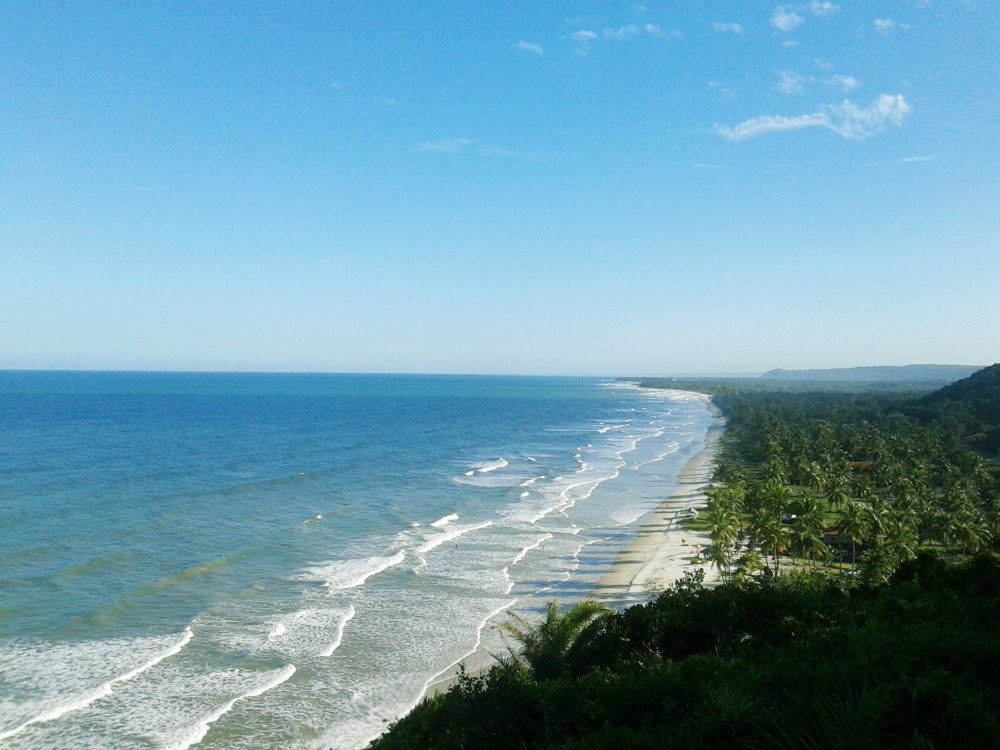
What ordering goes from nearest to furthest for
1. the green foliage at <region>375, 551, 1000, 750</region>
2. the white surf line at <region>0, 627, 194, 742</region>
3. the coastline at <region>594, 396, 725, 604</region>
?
1. the green foliage at <region>375, 551, 1000, 750</region>
2. the white surf line at <region>0, 627, 194, 742</region>
3. the coastline at <region>594, 396, 725, 604</region>

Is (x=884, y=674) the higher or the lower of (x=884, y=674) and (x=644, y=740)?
the higher

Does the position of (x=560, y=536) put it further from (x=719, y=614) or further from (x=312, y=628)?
(x=719, y=614)

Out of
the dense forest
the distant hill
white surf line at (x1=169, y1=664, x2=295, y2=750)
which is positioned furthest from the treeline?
white surf line at (x1=169, y1=664, x2=295, y2=750)

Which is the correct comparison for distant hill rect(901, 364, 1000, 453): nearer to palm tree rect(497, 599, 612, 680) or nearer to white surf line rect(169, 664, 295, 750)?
palm tree rect(497, 599, 612, 680)

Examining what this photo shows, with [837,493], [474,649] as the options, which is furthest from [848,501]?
[474,649]

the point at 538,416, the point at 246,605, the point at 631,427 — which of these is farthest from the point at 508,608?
the point at 538,416

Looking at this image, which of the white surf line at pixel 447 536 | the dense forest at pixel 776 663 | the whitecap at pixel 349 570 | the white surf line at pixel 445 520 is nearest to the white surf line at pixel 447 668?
the dense forest at pixel 776 663

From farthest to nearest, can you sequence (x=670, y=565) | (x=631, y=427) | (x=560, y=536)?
(x=631, y=427)
(x=560, y=536)
(x=670, y=565)
